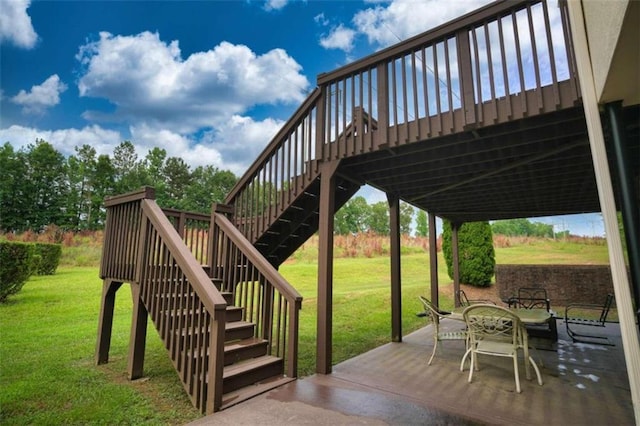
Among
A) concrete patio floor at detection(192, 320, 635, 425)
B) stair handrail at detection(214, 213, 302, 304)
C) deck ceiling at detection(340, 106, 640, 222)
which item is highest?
deck ceiling at detection(340, 106, 640, 222)

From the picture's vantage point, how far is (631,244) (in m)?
2.01

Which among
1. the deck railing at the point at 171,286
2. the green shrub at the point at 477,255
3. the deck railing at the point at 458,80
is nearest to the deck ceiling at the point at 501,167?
the deck railing at the point at 458,80

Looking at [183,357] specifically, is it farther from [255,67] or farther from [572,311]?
[255,67]

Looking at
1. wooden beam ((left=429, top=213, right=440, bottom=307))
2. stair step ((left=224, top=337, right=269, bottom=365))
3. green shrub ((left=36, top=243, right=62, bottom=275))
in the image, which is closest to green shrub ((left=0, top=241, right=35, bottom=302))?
green shrub ((left=36, top=243, right=62, bottom=275))

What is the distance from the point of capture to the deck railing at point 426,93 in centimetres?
295

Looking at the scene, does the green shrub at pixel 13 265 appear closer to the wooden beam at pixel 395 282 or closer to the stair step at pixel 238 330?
the stair step at pixel 238 330

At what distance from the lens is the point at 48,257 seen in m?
10.8

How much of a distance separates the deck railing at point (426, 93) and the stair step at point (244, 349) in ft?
5.61

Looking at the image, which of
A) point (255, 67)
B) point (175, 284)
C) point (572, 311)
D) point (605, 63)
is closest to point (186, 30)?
point (255, 67)

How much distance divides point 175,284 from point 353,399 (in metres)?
2.17

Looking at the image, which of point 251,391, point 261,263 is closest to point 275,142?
point 261,263

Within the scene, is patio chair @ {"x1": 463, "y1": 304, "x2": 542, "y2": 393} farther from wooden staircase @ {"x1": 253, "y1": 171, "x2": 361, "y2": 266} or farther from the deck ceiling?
wooden staircase @ {"x1": 253, "y1": 171, "x2": 361, "y2": 266}

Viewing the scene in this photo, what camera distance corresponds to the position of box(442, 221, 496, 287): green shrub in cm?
1179

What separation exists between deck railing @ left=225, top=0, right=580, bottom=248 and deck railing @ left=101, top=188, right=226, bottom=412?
154 centimetres
